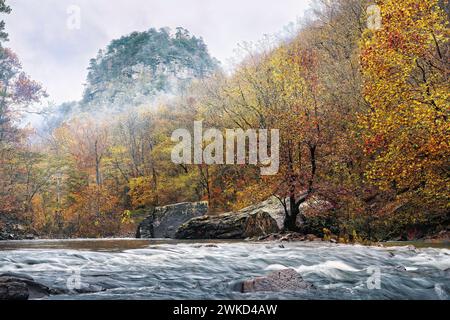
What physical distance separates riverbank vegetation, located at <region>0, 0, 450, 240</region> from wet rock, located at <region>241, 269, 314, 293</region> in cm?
777

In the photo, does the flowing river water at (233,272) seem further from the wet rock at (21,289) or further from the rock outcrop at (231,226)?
the rock outcrop at (231,226)

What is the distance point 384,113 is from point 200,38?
6677 cm

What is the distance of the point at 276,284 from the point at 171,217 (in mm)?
20006

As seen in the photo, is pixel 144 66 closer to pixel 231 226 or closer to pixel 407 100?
pixel 231 226

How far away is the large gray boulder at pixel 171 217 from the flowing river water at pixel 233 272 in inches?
559

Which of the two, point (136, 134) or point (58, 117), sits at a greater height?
point (58, 117)

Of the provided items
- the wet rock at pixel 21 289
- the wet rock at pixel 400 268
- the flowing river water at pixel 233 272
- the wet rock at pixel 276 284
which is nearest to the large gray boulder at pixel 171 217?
the flowing river water at pixel 233 272

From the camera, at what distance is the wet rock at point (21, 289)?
615cm

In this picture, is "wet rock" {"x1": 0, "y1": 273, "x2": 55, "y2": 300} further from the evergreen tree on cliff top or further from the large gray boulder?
the evergreen tree on cliff top

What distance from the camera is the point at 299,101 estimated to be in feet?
64.7
